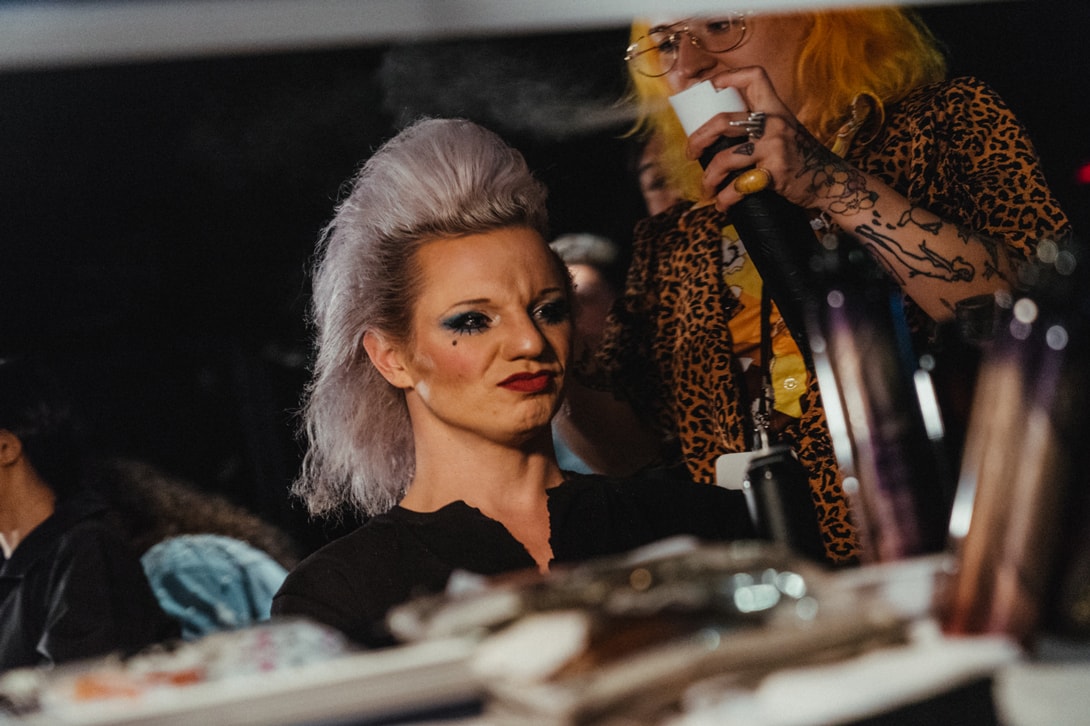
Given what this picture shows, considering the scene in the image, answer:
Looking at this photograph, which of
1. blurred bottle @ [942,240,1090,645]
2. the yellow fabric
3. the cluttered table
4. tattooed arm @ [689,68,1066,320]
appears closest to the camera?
the cluttered table

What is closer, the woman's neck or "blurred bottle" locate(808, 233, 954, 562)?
"blurred bottle" locate(808, 233, 954, 562)

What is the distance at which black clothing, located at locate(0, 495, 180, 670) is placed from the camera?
3.96 ft

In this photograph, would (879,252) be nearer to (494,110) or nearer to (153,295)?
(494,110)

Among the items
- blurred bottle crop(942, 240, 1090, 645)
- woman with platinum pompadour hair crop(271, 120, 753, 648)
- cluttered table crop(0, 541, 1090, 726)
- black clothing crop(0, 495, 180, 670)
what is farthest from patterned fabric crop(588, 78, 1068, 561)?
black clothing crop(0, 495, 180, 670)

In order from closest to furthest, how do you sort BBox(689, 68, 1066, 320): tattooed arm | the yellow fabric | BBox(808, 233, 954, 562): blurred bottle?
BBox(808, 233, 954, 562): blurred bottle → BBox(689, 68, 1066, 320): tattooed arm → the yellow fabric

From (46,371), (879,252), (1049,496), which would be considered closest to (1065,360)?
(1049,496)

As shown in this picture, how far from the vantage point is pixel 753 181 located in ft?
4.30

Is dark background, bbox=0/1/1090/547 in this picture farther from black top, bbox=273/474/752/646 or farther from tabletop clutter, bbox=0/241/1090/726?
tabletop clutter, bbox=0/241/1090/726

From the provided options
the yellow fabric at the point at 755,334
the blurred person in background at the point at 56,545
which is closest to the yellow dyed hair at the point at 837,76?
the yellow fabric at the point at 755,334

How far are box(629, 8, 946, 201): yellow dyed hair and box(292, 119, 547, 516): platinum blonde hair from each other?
0.27 meters

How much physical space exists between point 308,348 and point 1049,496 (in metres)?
0.93

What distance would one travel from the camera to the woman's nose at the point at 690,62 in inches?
56.2

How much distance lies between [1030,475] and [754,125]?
593 millimetres

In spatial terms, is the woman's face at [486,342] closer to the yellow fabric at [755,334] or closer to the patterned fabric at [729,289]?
the patterned fabric at [729,289]
